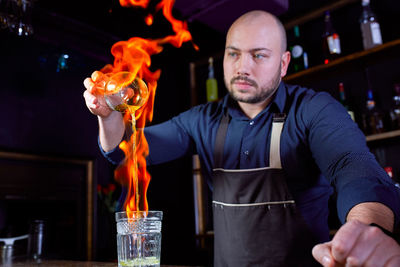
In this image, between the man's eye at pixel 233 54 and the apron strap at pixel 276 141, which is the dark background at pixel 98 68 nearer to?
the apron strap at pixel 276 141

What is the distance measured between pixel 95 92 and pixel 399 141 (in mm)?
2030

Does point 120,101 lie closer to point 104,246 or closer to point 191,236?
point 104,246

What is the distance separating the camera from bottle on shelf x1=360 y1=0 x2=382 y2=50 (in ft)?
7.86

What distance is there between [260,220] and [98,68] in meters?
2.73

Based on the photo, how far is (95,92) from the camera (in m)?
1.20

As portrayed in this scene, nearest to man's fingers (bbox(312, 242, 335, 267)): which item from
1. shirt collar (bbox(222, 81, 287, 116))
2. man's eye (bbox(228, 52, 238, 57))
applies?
shirt collar (bbox(222, 81, 287, 116))

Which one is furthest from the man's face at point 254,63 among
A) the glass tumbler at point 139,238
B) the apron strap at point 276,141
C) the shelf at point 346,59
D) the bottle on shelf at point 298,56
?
the bottle on shelf at point 298,56

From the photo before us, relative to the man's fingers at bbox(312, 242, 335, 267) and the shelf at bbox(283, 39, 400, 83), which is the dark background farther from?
the man's fingers at bbox(312, 242, 335, 267)

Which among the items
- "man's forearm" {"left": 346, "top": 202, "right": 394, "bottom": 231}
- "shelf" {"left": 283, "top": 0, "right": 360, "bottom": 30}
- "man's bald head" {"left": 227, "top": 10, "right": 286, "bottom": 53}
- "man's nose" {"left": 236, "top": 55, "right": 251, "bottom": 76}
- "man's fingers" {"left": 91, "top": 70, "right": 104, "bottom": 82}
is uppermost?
"shelf" {"left": 283, "top": 0, "right": 360, "bottom": 30}

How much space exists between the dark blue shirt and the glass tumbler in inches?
18.6

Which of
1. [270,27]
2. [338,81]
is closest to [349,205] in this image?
[270,27]

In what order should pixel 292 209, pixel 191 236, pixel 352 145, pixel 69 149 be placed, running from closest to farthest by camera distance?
1. pixel 352 145
2. pixel 292 209
3. pixel 69 149
4. pixel 191 236

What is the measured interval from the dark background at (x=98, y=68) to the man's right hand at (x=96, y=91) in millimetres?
1833

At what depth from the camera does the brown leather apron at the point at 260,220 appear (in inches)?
55.4
